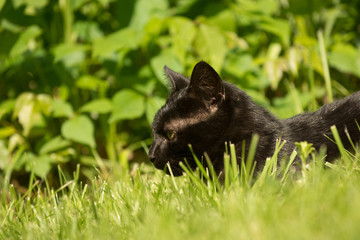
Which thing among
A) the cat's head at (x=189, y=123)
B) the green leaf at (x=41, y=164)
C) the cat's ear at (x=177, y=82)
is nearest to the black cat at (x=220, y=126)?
the cat's head at (x=189, y=123)

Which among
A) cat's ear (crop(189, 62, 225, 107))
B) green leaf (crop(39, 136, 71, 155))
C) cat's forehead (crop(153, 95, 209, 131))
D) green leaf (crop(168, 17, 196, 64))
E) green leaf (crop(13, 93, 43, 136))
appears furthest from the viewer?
green leaf (crop(39, 136, 71, 155))

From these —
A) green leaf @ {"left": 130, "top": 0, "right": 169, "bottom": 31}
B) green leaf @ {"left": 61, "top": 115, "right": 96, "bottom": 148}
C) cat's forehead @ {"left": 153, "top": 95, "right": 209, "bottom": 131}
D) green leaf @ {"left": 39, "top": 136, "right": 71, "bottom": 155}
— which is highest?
green leaf @ {"left": 130, "top": 0, "right": 169, "bottom": 31}

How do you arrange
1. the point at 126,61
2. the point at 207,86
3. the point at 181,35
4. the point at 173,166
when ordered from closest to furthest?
the point at 207,86
the point at 173,166
the point at 181,35
the point at 126,61

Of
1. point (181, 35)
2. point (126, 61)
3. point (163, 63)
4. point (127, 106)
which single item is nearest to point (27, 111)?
point (127, 106)

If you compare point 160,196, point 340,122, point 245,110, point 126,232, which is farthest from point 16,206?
point 340,122

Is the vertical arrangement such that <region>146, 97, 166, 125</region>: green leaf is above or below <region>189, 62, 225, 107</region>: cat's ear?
below

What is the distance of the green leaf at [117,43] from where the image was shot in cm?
283

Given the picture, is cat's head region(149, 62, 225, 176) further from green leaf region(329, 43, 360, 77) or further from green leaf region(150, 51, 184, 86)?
green leaf region(329, 43, 360, 77)

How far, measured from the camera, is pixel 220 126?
2.00 metres

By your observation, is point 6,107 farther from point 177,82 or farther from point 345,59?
point 345,59

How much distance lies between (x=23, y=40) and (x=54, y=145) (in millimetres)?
660

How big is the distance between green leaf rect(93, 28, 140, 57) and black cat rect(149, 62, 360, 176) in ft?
Answer: 2.79

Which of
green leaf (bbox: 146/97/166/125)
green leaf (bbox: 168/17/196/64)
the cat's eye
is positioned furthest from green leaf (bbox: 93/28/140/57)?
the cat's eye

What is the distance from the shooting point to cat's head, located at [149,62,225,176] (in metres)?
1.97
